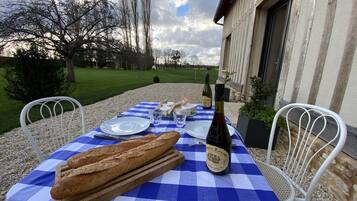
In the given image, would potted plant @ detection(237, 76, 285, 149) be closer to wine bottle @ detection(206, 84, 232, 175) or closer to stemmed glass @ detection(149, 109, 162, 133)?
stemmed glass @ detection(149, 109, 162, 133)

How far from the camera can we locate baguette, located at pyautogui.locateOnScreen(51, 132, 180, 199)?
479 millimetres

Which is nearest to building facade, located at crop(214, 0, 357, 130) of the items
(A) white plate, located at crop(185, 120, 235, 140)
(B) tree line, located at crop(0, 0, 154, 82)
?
(A) white plate, located at crop(185, 120, 235, 140)

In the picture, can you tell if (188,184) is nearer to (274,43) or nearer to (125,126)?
(125,126)

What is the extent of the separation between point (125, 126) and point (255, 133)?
1725 mm

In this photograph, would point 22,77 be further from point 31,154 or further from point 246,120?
point 246,120

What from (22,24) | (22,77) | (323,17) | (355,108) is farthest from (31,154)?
(22,24)

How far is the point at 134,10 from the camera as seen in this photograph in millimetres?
19281

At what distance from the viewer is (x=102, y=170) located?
0.53m

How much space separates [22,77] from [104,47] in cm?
459

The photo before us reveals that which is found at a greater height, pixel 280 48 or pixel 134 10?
pixel 134 10

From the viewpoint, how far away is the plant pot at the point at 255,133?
2156 millimetres

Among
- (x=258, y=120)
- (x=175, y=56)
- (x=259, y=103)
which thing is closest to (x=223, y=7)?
(x=259, y=103)

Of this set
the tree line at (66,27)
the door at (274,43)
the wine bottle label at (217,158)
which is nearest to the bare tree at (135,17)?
the tree line at (66,27)

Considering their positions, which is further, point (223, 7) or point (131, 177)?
point (223, 7)
